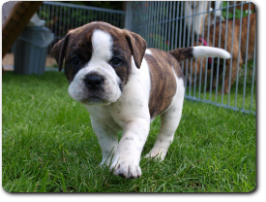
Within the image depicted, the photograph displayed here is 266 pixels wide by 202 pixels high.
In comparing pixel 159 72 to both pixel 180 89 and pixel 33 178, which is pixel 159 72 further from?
pixel 33 178

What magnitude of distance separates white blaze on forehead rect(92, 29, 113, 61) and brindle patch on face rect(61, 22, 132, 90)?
0.09 feet

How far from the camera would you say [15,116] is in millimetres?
3449

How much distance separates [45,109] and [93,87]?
2413mm

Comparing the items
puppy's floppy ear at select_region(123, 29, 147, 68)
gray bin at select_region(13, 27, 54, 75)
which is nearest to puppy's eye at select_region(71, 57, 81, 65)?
puppy's floppy ear at select_region(123, 29, 147, 68)

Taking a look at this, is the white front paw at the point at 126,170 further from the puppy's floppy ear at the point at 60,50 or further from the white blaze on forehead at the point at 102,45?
the puppy's floppy ear at the point at 60,50

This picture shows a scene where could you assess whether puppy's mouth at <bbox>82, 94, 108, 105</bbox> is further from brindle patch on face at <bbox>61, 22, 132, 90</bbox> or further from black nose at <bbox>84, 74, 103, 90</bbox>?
brindle patch on face at <bbox>61, 22, 132, 90</bbox>

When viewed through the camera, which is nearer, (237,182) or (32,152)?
(237,182)

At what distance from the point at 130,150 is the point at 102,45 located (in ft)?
2.17

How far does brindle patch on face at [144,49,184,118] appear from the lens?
2260mm

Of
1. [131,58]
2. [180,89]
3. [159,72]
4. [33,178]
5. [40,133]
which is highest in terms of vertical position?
[131,58]

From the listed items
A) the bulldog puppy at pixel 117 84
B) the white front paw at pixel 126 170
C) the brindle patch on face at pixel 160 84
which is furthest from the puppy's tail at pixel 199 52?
the white front paw at pixel 126 170

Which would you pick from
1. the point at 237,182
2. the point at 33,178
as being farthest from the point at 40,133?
the point at 237,182

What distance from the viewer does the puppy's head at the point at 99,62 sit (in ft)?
5.64

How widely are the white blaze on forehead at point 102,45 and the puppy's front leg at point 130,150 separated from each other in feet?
1.58
